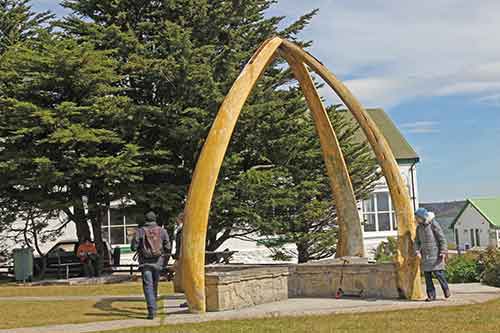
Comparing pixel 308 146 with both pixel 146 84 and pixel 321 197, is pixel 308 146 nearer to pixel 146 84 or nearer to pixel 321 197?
pixel 321 197

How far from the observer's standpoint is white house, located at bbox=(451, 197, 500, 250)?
4222 cm

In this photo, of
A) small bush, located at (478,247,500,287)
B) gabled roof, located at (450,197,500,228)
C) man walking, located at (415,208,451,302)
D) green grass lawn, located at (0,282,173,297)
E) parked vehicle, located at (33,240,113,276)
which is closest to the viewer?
man walking, located at (415,208,451,302)

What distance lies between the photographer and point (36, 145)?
20.6 m

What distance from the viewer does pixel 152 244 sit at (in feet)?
37.0

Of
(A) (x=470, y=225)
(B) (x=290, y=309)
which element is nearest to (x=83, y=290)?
(B) (x=290, y=309)

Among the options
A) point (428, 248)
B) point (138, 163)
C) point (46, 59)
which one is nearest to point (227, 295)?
point (428, 248)

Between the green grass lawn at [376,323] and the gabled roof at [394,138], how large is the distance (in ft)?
74.5

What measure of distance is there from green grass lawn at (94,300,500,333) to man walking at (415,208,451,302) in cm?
109

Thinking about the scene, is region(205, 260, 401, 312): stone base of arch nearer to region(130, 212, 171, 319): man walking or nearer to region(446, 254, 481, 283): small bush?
region(130, 212, 171, 319): man walking

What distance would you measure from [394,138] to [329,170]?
23150 millimetres

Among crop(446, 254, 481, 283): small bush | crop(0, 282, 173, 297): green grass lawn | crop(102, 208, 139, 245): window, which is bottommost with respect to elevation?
crop(0, 282, 173, 297): green grass lawn

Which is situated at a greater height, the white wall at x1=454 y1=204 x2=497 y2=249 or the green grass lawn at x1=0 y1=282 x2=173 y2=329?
the white wall at x1=454 y1=204 x2=497 y2=249

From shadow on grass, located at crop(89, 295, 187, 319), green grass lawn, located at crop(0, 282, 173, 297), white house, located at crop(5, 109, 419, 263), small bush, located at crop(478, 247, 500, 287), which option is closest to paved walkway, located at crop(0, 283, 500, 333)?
shadow on grass, located at crop(89, 295, 187, 319)

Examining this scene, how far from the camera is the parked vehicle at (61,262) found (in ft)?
73.9
